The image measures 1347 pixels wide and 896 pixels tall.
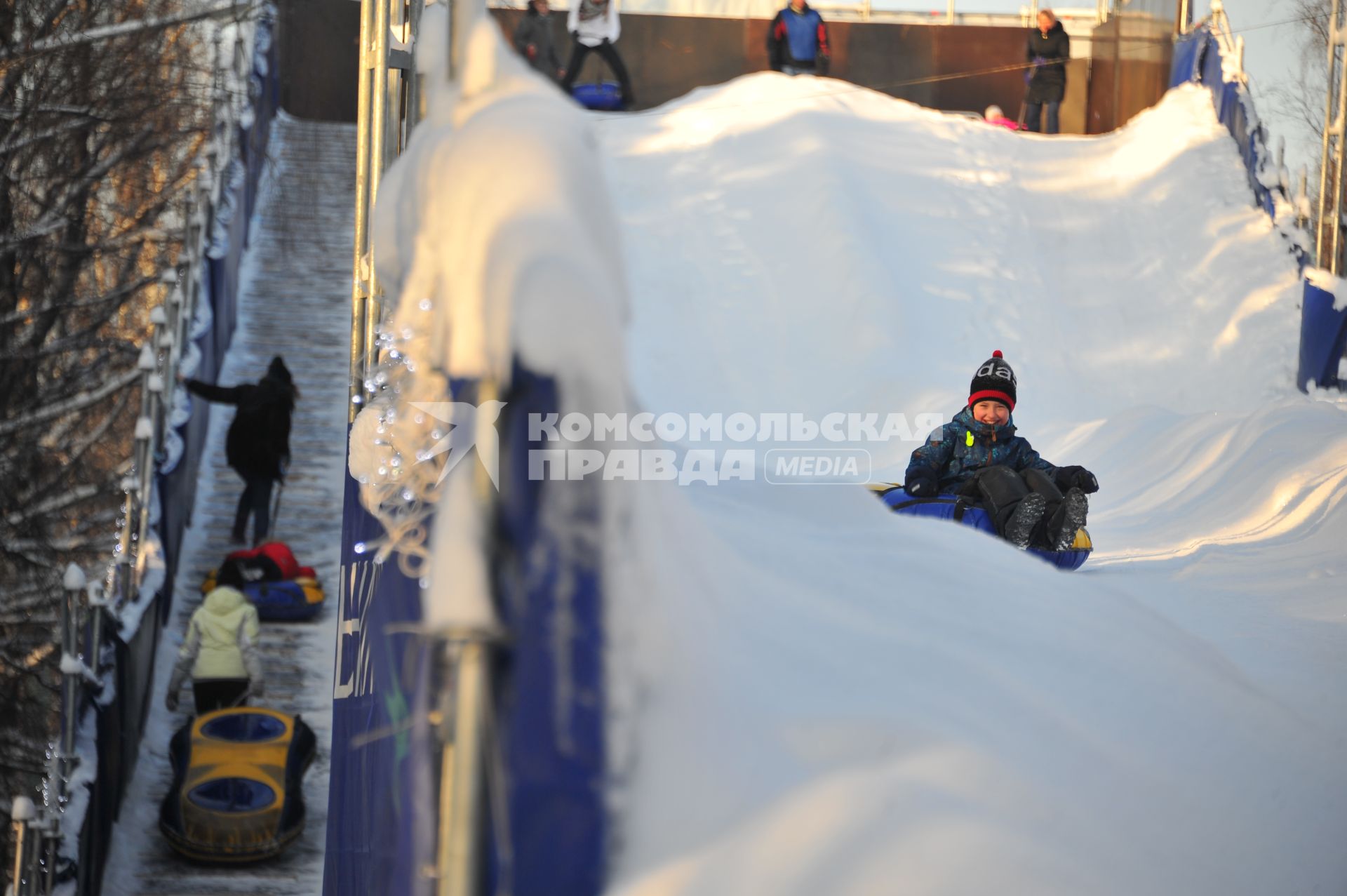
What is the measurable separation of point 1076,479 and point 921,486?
0.66 m

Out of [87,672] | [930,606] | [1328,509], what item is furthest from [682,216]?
[930,606]

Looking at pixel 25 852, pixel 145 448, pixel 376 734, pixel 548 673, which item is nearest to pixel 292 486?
pixel 145 448

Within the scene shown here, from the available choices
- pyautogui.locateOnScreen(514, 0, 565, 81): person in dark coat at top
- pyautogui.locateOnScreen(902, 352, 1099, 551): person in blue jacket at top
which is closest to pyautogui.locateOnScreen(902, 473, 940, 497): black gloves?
pyautogui.locateOnScreen(902, 352, 1099, 551): person in blue jacket at top

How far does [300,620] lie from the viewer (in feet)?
30.5

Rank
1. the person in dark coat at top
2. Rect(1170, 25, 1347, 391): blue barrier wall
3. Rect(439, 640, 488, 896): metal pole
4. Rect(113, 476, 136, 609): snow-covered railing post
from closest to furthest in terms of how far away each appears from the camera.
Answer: Rect(439, 640, 488, 896): metal pole < Rect(113, 476, 136, 609): snow-covered railing post < Rect(1170, 25, 1347, 391): blue barrier wall < the person in dark coat at top

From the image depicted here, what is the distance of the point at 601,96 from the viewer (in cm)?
1558

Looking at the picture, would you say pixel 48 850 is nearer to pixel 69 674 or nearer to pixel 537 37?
pixel 69 674

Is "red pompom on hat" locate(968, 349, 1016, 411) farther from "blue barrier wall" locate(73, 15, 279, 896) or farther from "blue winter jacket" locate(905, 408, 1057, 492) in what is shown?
"blue barrier wall" locate(73, 15, 279, 896)

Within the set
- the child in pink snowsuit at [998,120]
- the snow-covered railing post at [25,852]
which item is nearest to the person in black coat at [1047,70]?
the child in pink snowsuit at [998,120]

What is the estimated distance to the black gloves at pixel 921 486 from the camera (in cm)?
579

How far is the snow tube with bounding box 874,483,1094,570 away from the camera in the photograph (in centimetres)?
508

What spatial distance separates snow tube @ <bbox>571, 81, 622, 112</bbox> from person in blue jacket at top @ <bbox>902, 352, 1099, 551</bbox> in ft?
33.0

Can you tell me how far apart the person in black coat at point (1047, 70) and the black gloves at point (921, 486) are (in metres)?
11.2

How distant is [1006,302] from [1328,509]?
764 centimetres
